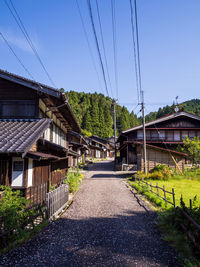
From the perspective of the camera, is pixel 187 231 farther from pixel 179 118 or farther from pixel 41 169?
pixel 179 118

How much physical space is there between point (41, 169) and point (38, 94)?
4.33 meters

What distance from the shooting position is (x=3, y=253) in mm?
4395

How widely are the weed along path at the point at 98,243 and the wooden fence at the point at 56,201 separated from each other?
0.39 m

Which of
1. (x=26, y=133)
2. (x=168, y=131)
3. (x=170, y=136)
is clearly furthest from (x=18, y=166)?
(x=170, y=136)

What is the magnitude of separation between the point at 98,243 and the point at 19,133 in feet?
18.2

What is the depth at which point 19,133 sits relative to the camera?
7.53 m

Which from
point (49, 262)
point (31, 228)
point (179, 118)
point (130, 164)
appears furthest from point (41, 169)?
point (179, 118)

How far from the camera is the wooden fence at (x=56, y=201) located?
6.71m

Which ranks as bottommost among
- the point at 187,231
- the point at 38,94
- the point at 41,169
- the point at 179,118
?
the point at 187,231

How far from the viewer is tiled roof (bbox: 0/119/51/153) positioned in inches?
247

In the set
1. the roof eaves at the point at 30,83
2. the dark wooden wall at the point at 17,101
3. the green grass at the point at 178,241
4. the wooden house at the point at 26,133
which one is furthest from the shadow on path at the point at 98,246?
the roof eaves at the point at 30,83

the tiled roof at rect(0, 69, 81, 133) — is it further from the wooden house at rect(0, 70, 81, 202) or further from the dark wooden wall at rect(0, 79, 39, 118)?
the dark wooden wall at rect(0, 79, 39, 118)

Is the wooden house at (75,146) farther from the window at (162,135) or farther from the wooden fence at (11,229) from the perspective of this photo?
the wooden fence at (11,229)

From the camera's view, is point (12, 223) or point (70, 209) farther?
point (70, 209)
